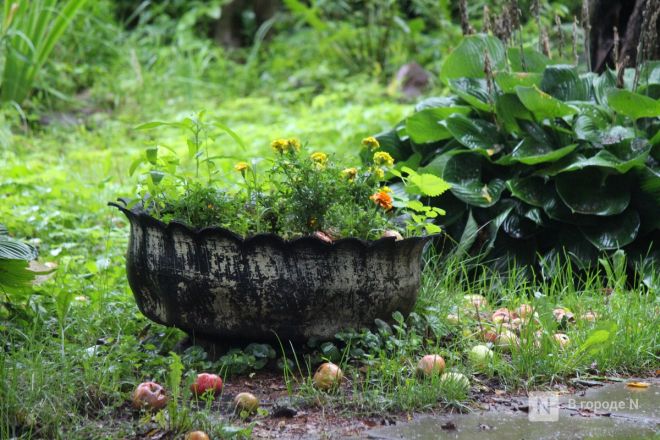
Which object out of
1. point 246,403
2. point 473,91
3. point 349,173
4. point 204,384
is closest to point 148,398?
point 204,384

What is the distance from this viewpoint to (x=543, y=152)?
4133 millimetres

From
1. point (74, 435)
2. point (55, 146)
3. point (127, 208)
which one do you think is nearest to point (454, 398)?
point (74, 435)

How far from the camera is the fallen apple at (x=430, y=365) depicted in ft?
8.87

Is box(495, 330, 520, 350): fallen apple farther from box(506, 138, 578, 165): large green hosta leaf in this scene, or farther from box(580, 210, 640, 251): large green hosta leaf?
box(506, 138, 578, 165): large green hosta leaf

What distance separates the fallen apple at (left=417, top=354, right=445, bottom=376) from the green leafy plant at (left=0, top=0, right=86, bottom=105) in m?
5.54

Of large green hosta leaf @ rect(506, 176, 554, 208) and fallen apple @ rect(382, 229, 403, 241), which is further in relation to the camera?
large green hosta leaf @ rect(506, 176, 554, 208)

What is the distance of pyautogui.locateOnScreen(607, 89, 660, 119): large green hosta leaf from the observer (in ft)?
12.8

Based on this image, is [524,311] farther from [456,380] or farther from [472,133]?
[472,133]

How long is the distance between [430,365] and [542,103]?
1797 mm

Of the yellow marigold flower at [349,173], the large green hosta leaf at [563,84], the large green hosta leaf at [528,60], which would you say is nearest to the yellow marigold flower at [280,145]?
the yellow marigold flower at [349,173]

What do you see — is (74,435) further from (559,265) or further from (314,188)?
(559,265)

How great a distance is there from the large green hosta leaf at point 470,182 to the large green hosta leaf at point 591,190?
32cm

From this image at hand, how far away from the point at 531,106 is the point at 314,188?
1624 mm

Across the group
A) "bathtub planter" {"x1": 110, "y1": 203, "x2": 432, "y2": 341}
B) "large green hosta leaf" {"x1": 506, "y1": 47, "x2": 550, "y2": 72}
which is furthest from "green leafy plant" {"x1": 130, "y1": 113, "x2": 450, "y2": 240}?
"large green hosta leaf" {"x1": 506, "y1": 47, "x2": 550, "y2": 72}
